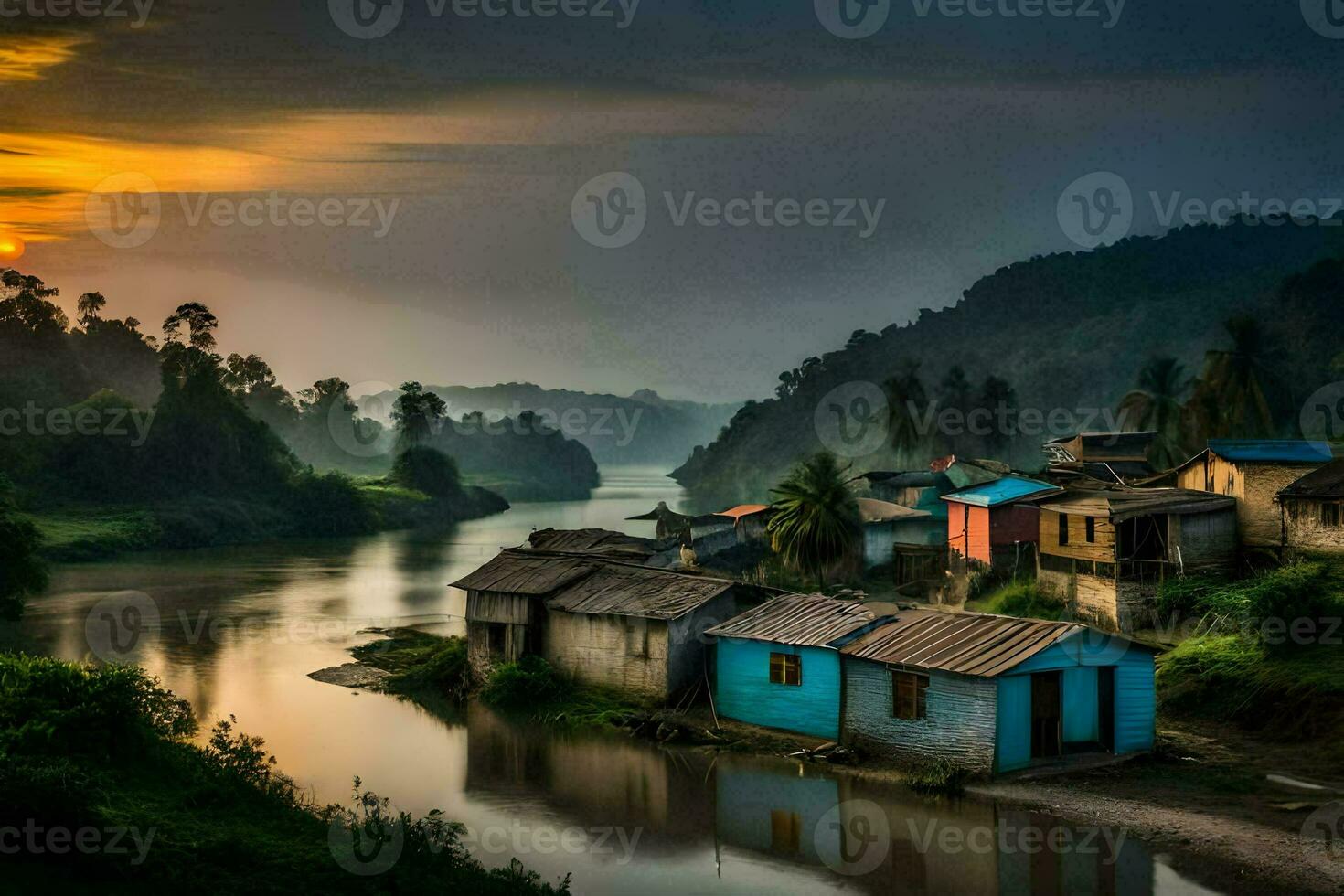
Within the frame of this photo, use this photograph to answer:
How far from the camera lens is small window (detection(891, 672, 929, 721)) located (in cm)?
2062

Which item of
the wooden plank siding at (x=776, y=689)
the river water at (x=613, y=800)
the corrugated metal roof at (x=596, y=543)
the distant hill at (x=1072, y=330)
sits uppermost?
the distant hill at (x=1072, y=330)

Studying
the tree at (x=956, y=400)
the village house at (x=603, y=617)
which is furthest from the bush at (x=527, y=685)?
the tree at (x=956, y=400)

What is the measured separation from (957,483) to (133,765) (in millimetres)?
35429

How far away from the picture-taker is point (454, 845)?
17.5 m

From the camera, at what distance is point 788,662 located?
23.2 meters

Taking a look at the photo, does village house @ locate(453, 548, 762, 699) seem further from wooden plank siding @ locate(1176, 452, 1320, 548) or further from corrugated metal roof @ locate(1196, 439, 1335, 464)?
corrugated metal roof @ locate(1196, 439, 1335, 464)

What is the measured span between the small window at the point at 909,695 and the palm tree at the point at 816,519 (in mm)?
15575

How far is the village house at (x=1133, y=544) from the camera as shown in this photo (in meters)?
27.8

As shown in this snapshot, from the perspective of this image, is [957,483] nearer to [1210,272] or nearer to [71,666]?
[71,666]

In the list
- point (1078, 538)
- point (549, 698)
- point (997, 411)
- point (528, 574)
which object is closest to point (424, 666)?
point (528, 574)

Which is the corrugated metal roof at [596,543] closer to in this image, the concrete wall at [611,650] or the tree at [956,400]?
the concrete wall at [611,650]

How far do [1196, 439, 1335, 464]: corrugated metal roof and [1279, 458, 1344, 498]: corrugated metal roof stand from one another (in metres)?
0.66

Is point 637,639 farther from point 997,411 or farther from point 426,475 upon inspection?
point 426,475

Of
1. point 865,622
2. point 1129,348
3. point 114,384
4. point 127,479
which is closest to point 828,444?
point 1129,348
